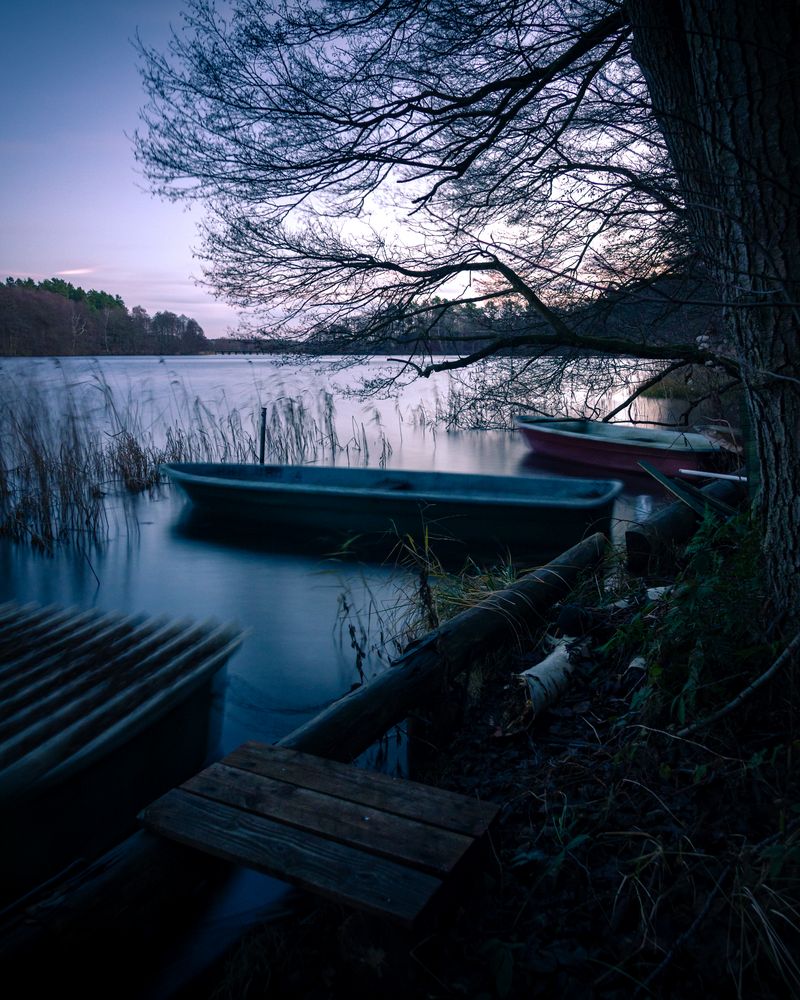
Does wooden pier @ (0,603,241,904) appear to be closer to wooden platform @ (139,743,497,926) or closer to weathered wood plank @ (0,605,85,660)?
weathered wood plank @ (0,605,85,660)

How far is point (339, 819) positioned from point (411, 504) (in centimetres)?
540

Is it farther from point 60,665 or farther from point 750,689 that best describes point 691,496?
point 60,665

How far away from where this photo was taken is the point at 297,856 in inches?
68.5

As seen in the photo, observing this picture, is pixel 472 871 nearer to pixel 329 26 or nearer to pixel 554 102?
pixel 329 26

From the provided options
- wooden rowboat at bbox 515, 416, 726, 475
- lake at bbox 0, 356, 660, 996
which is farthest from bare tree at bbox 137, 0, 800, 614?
wooden rowboat at bbox 515, 416, 726, 475

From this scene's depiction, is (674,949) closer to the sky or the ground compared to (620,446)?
closer to the ground

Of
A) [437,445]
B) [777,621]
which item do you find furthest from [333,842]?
[437,445]

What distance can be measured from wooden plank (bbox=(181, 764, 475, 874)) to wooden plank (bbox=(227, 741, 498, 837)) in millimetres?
29

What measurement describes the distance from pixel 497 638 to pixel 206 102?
3.62 m

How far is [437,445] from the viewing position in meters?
15.3

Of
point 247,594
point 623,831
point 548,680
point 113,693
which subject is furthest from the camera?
point 247,594

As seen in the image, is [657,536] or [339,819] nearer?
[339,819]

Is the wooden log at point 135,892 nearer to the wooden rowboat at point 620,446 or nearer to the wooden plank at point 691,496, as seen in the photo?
the wooden plank at point 691,496

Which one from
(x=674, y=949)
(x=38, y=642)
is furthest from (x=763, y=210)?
(x=38, y=642)
